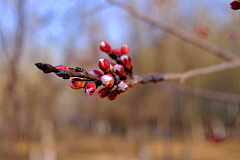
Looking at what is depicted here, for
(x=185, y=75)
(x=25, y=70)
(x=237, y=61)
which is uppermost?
(x=25, y=70)

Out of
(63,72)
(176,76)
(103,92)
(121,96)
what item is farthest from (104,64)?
(121,96)

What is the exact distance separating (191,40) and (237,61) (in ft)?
1.31

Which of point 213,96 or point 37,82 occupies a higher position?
point 37,82

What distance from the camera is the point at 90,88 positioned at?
2.25 feet

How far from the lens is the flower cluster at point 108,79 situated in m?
0.70

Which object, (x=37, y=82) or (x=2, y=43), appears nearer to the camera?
(x=2, y=43)

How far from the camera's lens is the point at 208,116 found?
18250 mm

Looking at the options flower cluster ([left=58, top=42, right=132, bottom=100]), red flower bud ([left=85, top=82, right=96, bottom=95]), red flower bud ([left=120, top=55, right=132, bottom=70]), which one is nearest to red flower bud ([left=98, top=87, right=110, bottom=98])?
flower cluster ([left=58, top=42, right=132, bottom=100])

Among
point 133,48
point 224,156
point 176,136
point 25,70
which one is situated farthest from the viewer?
point 176,136

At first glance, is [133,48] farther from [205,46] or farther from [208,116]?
[208,116]

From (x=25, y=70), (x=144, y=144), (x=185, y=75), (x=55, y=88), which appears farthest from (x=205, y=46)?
(x=144, y=144)

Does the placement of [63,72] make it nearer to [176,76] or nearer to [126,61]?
[126,61]

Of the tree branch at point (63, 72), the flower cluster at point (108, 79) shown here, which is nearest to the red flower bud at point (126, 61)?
the flower cluster at point (108, 79)

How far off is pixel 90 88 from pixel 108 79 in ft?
0.23
